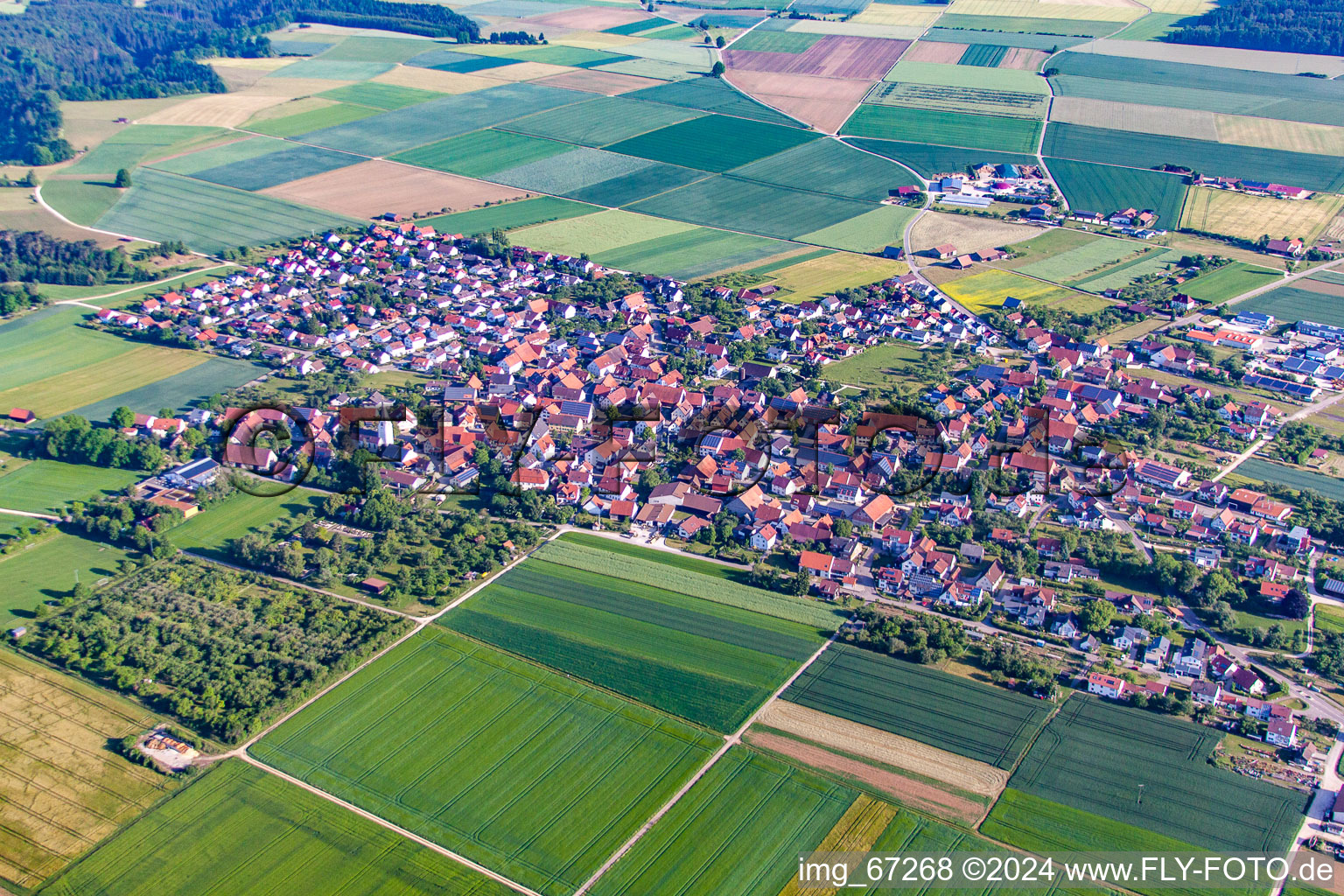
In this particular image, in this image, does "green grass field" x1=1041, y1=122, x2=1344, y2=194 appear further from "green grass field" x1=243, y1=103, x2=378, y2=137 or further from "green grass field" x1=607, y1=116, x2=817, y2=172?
"green grass field" x1=243, y1=103, x2=378, y2=137

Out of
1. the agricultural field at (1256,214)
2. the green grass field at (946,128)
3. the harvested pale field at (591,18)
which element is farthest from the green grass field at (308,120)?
the agricultural field at (1256,214)

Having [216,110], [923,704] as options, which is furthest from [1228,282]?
[216,110]

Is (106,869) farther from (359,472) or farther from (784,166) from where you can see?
(784,166)

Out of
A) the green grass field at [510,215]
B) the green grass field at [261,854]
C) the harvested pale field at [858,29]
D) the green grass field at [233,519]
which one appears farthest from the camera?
the harvested pale field at [858,29]

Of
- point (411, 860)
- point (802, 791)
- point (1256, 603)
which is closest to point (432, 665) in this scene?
point (411, 860)

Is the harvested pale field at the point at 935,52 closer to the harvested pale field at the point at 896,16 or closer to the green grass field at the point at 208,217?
the harvested pale field at the point at 896,16
